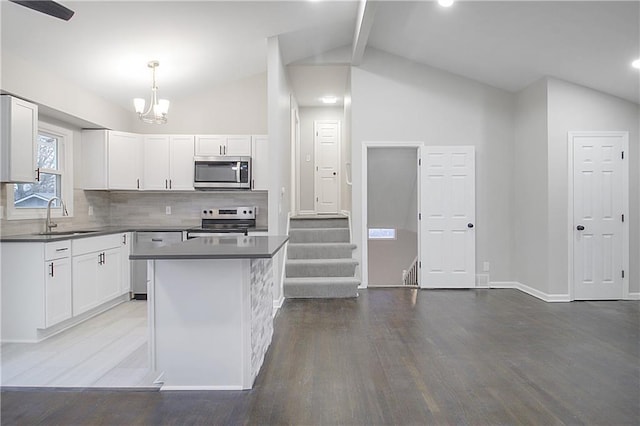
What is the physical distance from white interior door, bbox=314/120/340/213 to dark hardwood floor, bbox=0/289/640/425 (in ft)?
14.4

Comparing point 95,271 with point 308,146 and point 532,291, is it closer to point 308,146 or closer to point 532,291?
point 308,146

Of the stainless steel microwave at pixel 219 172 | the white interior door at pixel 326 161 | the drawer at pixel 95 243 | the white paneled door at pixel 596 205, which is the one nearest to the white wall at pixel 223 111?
the stainless steel microwave at pixel 219 172

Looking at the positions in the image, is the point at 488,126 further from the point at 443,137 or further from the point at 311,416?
the point at 311,416

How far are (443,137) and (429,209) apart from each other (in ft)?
3.53

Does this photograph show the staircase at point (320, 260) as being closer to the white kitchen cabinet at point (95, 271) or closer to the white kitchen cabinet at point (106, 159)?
the white kitchen cabinet at point (95, 271)

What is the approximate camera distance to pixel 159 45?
436 cm

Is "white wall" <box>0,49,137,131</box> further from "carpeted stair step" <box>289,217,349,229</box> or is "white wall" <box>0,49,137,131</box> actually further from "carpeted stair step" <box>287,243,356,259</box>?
"carpeted stair step" <box>287,243,356,259</box>

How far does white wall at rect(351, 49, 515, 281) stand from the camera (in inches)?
233

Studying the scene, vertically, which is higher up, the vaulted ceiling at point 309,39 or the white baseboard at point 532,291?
the vaulted ceiling at point 309,39

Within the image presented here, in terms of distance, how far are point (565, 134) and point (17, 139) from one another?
599 centimetres

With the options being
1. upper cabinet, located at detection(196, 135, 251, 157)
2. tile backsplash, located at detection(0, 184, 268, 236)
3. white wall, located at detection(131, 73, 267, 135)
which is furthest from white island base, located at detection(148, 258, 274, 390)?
white wall, located at detection(131, 73, 267, 135)

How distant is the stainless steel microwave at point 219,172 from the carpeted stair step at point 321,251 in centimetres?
116

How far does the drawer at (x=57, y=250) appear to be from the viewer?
360cm

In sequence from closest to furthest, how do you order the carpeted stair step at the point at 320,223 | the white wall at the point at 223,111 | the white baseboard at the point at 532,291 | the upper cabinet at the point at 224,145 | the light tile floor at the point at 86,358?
1. the light tile floor at the point at 86,358
2. the white baseboard at the point at 532,291
3. the upper cabinet at the point at 224,145
4. the white wall at the point at 223,111
5. the carpeted stair step at the point at 320,223
